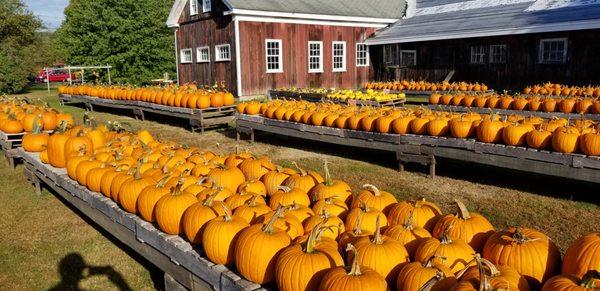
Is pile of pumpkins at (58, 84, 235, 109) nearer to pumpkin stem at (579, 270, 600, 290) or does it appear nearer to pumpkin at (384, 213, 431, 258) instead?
pumpkin at (384, 213, 431, 258)

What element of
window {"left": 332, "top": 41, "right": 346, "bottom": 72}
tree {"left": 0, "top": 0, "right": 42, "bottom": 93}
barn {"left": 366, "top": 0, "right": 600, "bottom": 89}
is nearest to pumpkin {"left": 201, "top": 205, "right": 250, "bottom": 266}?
barn {"left": 366, "top": 0, "right": 600, "bottom": 89}

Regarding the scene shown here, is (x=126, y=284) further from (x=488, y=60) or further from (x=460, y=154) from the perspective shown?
(x=488, y=60)

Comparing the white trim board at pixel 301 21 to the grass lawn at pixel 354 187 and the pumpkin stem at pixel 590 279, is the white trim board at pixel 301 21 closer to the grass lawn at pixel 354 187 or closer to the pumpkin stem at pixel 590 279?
the grass lawn at pixel 354 187

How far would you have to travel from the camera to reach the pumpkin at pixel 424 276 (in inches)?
89.1

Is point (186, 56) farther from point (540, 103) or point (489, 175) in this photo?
point (489, 175)

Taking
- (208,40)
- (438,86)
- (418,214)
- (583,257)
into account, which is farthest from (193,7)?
(583,257)

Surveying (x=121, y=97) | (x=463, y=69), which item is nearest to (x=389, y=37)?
(x=463, y=69)

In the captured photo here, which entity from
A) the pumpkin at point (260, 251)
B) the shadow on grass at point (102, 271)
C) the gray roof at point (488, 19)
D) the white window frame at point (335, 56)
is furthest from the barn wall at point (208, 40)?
the pumpkin at point (260, 251)

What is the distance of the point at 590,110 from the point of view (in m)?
10.3

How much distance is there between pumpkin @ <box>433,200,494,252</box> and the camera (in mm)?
2898

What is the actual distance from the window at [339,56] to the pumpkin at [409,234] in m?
21.3

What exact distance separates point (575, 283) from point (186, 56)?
24543mm

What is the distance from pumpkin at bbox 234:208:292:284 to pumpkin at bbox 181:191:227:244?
54 centimetres

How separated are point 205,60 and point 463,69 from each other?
12.9 m
